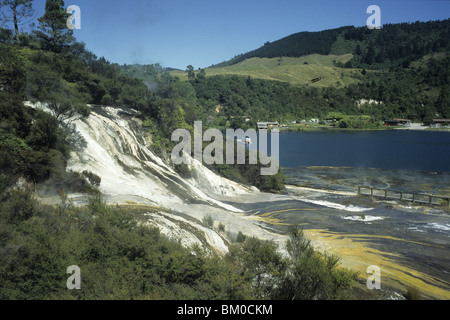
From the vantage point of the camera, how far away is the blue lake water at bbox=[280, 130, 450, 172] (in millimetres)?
62875

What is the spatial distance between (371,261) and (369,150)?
66.9 metres

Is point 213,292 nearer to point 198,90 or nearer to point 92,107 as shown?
point 92,107

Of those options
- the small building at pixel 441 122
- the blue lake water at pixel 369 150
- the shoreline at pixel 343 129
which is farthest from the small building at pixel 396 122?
the blue lake water at pixel 369 150

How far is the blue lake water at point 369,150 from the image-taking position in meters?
62.9

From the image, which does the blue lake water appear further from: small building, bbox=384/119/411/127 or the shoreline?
small building, bbox=384/119/411/127

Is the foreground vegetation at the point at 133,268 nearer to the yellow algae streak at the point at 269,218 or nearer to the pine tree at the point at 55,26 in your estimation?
the yellow algae streak at the point at 269,218

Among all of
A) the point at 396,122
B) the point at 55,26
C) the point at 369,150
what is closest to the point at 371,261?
the point at 55,26

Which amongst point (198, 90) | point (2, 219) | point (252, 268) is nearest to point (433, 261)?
point (252, 268)

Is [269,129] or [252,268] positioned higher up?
[269,129]

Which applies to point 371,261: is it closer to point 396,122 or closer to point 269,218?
point 269,218

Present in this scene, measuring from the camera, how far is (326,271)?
35.0 ft

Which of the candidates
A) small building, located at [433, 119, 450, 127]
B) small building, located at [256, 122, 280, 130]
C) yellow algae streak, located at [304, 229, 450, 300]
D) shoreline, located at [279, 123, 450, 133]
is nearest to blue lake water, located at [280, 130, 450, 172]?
shoreline, located at [279, 123, 450, 133]

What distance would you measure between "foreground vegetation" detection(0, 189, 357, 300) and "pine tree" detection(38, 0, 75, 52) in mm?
32737
